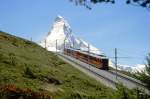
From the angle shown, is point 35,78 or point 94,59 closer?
point 35,78

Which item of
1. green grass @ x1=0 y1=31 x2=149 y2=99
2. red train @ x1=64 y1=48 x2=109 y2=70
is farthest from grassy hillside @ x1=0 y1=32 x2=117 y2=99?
red train @ x1=64 y1=48 x2=109 y2=70

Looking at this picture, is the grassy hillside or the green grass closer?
the green grass

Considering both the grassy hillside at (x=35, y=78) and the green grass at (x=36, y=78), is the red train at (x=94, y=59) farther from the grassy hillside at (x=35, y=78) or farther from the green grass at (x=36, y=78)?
the grassy hillside at (x=35, y=78)

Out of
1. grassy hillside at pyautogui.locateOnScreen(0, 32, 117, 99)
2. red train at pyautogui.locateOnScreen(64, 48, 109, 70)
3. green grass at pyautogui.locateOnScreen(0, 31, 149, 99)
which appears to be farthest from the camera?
red train at pyautogui.locateOnScreen(64, 48, 109, 70)

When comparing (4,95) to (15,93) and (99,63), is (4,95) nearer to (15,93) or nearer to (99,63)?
(15,93)

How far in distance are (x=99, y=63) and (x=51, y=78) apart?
140 feet

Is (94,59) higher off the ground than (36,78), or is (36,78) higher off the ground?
(94,59)

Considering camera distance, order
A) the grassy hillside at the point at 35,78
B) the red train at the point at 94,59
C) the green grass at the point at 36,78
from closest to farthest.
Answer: the green grass at the point at 36,78 → the grassy hillside at the point at 35,78 → the red train at the point at 94,59

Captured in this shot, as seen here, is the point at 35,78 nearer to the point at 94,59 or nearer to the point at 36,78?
the point at 36,78

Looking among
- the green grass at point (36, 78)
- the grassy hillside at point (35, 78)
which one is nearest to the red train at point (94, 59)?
the green grass at point (36, 78)

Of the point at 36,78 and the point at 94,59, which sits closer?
the point at 36,78

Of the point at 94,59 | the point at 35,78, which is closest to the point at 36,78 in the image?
the point at 35,78

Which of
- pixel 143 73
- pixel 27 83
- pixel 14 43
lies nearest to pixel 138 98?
pixel 143 73

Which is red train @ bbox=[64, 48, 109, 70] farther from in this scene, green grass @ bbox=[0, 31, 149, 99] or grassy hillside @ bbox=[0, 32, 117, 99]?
grassy hillside @ bbox=[0, 32, 117, 99]
